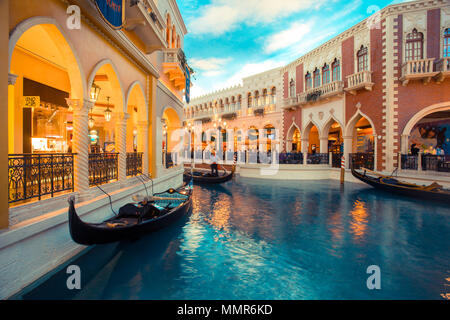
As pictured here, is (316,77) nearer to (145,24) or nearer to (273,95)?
(273,95)

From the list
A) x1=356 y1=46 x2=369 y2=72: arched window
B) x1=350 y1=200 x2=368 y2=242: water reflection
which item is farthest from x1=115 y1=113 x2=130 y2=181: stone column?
x1=356 y1=46 x2=369 y2=72: arched window

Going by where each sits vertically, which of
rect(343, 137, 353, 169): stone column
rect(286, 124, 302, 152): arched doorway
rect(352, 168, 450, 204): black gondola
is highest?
rect(286, 124, 302, 152): arched doorway

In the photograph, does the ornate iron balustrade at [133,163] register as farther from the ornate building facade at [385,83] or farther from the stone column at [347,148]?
the stone column at [347,148]

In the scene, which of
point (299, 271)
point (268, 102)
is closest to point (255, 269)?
point (299, 271)

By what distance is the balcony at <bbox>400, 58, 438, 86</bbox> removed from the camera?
931 cm

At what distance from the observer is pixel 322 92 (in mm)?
13242

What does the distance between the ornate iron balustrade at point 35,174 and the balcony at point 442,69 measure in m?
13.0

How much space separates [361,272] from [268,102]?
54.4 feet

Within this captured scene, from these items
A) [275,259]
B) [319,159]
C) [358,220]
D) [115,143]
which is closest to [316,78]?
[319,159]

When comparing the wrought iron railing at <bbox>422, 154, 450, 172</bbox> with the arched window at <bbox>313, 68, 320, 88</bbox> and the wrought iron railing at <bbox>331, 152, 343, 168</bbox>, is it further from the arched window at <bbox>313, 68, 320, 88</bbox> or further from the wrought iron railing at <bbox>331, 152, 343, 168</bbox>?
the arched window at <bbox>313, 68, 320, 88</bbox>

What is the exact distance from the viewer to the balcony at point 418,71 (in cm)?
931

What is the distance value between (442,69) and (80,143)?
1292 centimetres

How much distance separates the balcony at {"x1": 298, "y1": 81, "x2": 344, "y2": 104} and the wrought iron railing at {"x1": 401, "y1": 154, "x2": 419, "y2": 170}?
4598mm
